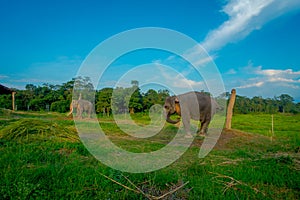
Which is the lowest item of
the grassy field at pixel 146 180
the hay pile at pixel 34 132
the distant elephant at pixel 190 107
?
the grassy field at pixel 146 180

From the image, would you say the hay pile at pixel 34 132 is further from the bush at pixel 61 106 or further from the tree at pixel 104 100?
the bush at pixel 61 106

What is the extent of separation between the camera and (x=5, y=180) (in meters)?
2.45

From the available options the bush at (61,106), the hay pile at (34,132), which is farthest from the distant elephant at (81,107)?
the hay pile at (34,132)

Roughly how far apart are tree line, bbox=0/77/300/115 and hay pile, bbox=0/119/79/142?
4.36 m

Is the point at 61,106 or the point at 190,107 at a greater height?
A: the point at 190,107

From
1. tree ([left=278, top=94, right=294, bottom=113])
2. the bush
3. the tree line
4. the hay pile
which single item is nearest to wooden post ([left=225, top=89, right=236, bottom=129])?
the tree line

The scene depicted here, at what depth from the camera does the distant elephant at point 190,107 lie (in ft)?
26.0

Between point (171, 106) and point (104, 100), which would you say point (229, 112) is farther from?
point (104, 100)

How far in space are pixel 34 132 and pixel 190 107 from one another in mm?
4906

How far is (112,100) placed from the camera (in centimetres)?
1516

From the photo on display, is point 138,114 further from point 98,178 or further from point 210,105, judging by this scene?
point 98,178

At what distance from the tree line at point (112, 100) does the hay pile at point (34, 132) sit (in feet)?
14.3

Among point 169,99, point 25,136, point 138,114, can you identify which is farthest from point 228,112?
point 25,136

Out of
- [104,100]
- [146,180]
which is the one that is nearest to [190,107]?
[146,180]
